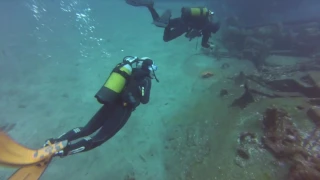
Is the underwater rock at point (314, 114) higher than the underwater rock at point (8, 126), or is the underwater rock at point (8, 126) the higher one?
the underwater rock at point (314, 114)

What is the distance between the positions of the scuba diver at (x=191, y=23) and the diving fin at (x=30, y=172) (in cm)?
558

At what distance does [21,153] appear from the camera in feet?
11.9

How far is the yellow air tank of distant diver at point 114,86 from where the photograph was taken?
398 cm

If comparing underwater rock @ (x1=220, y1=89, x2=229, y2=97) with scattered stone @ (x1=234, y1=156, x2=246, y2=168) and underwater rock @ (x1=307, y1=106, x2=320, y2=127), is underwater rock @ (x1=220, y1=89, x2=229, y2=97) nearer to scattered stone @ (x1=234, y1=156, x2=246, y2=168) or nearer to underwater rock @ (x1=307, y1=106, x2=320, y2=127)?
underwater rock @ (x1=307, y1=106, x2=320, y2=127)

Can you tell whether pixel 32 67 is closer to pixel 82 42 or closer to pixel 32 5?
pixel 82 42

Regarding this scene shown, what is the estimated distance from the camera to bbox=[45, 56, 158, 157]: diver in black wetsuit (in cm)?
401

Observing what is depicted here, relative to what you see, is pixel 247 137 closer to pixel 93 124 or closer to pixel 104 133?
pixel 104 133

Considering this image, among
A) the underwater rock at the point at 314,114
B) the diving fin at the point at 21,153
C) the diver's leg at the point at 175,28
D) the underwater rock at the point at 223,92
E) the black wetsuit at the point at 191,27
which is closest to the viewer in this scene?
the diving fin at the point at 21,153

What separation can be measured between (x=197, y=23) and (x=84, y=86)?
17.4 feet

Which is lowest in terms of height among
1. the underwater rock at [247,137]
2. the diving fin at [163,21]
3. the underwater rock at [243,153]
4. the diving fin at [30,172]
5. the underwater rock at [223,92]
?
the underwater rock at [223,92]

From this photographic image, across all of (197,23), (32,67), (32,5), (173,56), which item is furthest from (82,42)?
(32,5)

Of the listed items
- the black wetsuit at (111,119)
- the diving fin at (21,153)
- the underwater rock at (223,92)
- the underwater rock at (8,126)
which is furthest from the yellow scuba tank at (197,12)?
the underwater rock at (8,126)

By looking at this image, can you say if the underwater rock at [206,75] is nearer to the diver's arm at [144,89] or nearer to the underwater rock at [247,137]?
the underwater rock at [247,137]

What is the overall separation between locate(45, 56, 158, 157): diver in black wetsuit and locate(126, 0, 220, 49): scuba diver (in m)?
3.15
